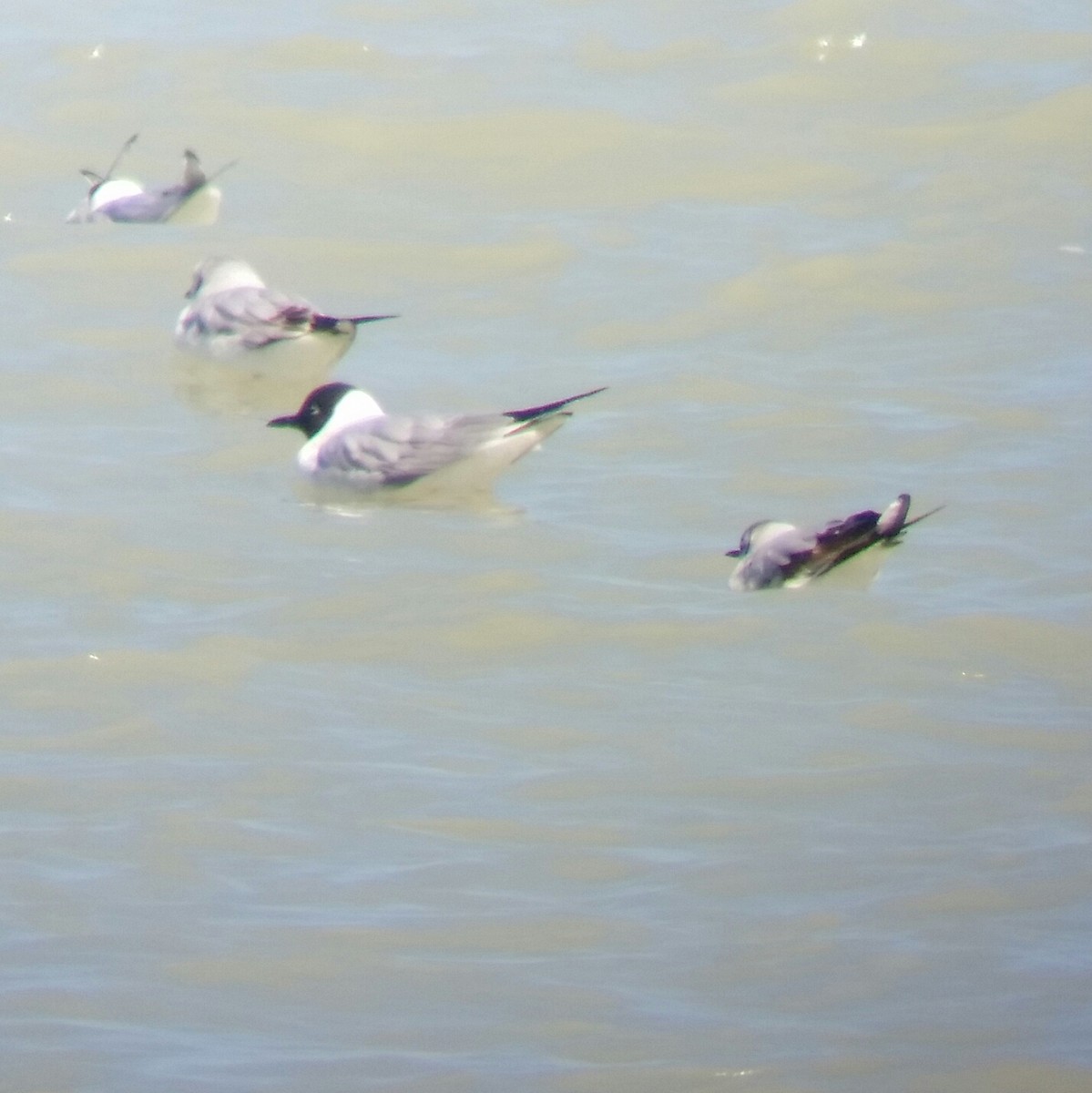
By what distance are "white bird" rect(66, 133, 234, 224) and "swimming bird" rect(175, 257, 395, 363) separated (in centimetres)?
167

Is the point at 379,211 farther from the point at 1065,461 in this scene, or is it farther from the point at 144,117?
the point at 1065,461

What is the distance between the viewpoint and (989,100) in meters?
12.9

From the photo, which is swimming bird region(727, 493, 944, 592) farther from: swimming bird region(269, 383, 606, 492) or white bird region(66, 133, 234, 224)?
white bird region(66, 133, 234, 224)

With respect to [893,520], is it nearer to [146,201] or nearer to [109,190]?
[146,201]

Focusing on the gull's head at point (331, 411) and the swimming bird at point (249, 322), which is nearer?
the gull's head at point (331, 411)

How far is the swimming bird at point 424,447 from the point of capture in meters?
7.98

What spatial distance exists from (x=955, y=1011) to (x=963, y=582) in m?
2.98

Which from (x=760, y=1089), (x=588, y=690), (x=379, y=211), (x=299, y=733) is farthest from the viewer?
(x=379, y=211)

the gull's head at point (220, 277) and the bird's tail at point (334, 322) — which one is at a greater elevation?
the bird's tail at point (334, 322)

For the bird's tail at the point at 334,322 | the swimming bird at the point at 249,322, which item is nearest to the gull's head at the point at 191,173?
the swimming bird at the point at 249,322

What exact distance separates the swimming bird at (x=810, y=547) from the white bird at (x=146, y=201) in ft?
17.5

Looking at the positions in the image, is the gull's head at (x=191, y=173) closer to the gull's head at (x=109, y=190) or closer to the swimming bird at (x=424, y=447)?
the gull's head at (x=109, y=190)

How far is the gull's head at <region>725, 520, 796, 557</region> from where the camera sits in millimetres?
6980

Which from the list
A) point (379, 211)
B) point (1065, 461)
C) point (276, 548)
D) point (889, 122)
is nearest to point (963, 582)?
point (1065, 461)
